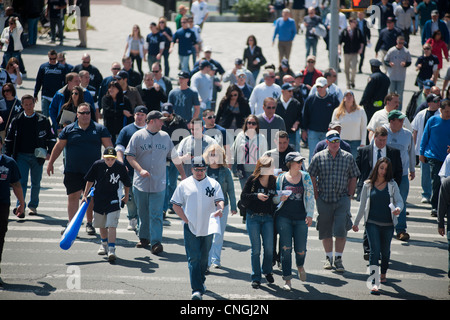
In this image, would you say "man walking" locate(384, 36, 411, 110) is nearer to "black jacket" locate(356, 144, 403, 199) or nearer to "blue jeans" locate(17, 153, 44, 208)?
"black jacket" locate(356, 144, 403, 199)

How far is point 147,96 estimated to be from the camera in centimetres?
1630

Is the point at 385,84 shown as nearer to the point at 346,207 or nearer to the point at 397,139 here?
the point at 397,139

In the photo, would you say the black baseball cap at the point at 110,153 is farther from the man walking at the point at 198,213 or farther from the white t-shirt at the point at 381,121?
the white t-shirt at the point at 381,121

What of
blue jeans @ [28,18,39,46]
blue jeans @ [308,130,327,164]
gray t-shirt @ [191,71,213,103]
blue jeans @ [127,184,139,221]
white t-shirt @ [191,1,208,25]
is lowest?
blue jeans @ [127,184,139,221]

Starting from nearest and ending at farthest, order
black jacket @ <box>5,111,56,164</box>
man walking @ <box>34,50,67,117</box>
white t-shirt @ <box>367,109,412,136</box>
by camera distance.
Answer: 1. black jacket @ <box>5,111,56,164</box>
2. white t-shirt @ <box>367,109,412,136</box>
3. man walking @ <box>34,50,67,117</box>

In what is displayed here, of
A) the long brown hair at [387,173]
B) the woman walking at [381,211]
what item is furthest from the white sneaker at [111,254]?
the long brown hair at [387,173]

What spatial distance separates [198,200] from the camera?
9.69 metres

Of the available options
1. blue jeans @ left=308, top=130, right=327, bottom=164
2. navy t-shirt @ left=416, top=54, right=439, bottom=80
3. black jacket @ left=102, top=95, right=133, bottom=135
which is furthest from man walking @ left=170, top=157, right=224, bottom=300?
navy t-shirt @ left=416, top=54, right=439, bottom=80

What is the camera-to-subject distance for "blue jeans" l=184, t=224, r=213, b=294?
30.8ft

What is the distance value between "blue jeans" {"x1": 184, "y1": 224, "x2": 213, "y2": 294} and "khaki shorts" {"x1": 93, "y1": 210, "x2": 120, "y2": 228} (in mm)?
1866

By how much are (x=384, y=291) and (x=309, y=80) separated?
10.2 m

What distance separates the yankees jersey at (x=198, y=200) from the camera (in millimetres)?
9555

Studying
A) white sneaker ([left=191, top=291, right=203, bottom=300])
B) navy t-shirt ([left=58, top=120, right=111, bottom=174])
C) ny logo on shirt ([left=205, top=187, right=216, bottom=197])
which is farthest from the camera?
navy t-shirt ([left=58, top=120, right=111, bottom=174])

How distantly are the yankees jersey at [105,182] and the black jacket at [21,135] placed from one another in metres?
2.51
